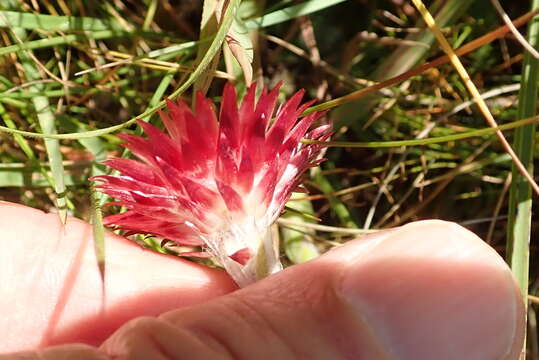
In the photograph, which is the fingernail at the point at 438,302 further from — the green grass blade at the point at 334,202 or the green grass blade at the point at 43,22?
the green grass blade at the point at 43,22

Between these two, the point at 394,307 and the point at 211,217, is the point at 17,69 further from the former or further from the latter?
the point at 394,307

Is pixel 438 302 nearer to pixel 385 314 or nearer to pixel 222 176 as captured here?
pixel 385 314

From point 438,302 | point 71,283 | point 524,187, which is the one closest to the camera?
point 438,302

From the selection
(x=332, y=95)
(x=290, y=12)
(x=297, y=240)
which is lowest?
(x=297, y=240)

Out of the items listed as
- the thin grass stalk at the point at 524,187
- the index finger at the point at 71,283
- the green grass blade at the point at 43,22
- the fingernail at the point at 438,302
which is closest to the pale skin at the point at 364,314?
the fingernail at the point at 438,302

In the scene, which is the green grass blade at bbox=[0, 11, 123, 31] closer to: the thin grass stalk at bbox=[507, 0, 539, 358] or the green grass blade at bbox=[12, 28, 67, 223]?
the green grass blade at bbox=[12, 28, 67, 223]

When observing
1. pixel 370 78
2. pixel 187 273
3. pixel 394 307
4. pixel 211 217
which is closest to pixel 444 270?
pixel 394 307

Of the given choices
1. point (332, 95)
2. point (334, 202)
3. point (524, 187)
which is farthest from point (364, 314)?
point (332, 95)
